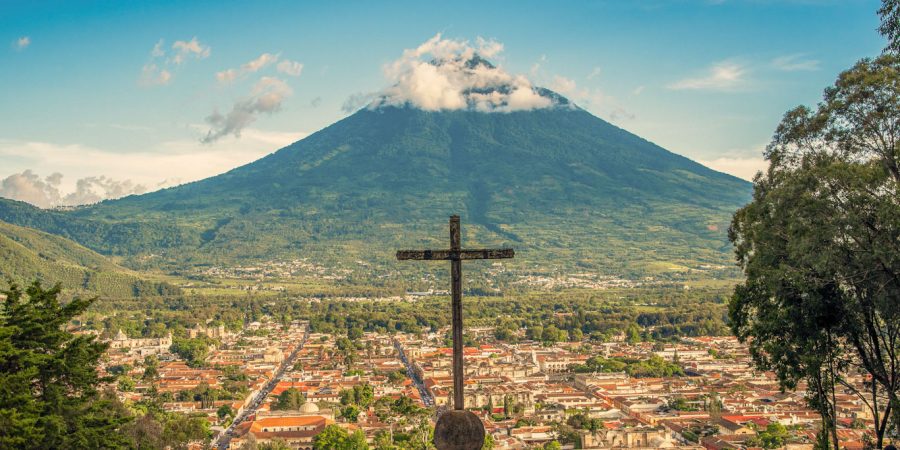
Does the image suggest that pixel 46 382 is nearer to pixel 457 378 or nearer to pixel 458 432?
pixel 457 378

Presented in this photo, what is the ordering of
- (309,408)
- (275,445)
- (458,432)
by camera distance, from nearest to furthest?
(458,432) → (275,445) → (309,408)

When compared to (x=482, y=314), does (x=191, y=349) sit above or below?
below

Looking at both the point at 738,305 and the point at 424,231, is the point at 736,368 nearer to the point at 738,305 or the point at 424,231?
the point at 738,305

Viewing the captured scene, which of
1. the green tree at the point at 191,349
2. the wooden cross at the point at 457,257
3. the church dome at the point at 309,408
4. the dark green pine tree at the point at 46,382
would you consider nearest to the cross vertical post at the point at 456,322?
the wooden cross at the point at 457,257

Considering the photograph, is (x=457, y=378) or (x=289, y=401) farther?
(x=289, y=401)

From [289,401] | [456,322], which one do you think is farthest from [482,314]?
[456,322]

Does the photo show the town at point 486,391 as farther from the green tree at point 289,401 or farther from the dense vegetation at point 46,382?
the dense vegetation at point 46,382

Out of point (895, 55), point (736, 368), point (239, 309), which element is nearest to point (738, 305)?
point (895, 55)

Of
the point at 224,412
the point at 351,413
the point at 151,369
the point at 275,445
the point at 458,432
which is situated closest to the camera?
the point at 458,432
